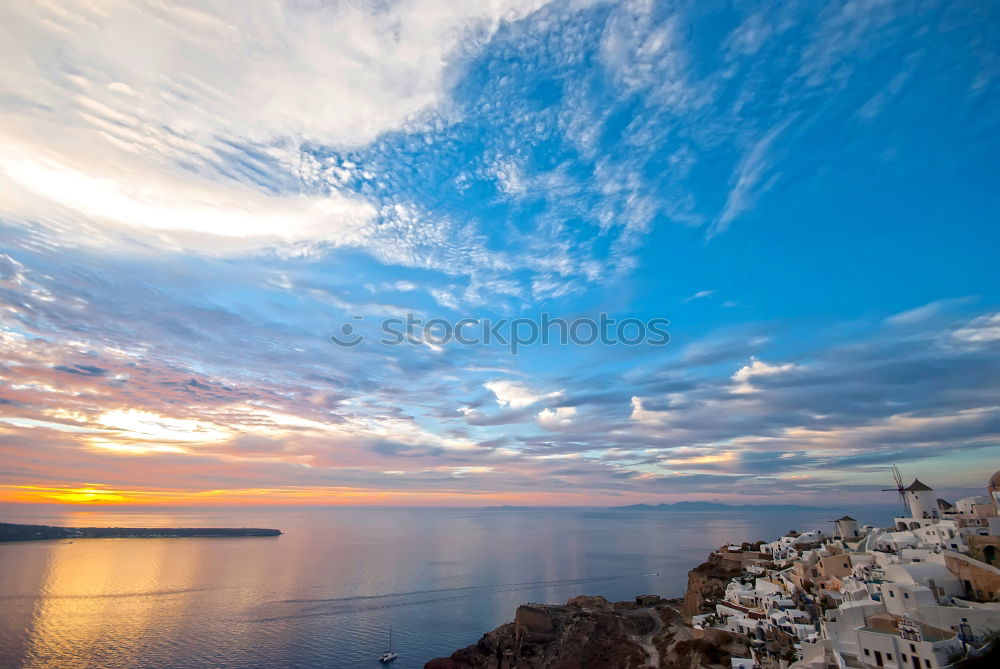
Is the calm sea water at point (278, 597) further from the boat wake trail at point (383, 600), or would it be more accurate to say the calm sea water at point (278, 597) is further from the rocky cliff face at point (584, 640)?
the rocky cliff face at point (584, 640)

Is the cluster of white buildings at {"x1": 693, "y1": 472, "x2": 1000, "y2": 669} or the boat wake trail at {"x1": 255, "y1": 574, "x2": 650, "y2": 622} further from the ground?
the cluster of white buildings at {"x1": 693, "y1": 472, "x2": 1000, "y2": 669}

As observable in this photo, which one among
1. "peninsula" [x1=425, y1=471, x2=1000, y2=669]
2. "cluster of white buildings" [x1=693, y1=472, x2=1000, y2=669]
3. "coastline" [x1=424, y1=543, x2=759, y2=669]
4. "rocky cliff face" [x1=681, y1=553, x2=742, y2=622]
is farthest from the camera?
"rocky cliff face" [x1=681, y1=553, x2=742, y2=622]

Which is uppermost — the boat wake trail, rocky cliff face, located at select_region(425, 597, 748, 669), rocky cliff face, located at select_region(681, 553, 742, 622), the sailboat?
rocky cliff face, located at select_region(681, 553, 742, 622)

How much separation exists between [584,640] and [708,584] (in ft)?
53.1

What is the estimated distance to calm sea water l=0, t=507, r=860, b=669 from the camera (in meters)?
58.7

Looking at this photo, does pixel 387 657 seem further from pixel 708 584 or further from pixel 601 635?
pixel 708 584

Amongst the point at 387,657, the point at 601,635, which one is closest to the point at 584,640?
the point at 601,635

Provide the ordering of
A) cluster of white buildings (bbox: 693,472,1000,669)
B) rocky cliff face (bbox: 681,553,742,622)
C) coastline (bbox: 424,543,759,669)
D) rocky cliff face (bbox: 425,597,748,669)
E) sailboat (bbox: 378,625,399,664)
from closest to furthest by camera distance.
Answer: cluster of white buildings (bbox: 693,472,1000,669) → rocky cliff face (bbox: 425,597,748,669) → coastline (bbox: 424,543,759,669) → rocky cliff face (bbox: 681,553,742,622) → sailboat (bbox: 378,625,399,664)

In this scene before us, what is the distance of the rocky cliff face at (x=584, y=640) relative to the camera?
45.8 metres

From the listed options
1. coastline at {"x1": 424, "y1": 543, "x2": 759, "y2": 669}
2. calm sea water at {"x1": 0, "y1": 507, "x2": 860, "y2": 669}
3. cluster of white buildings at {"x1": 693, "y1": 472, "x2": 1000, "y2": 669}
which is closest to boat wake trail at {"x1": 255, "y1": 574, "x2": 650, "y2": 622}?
calm sea water at {"x1": 0, "y1": 507, "x2": 860, "y2": 669}

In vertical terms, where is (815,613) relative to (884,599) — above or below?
below

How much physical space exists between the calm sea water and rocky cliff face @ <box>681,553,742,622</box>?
29.2m

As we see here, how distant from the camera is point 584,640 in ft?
168

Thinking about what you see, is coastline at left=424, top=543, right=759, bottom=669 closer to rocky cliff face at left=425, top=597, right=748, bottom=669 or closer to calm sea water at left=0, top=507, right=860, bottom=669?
rocky cliff face at left=425, top=597, right=748, bottom=669
